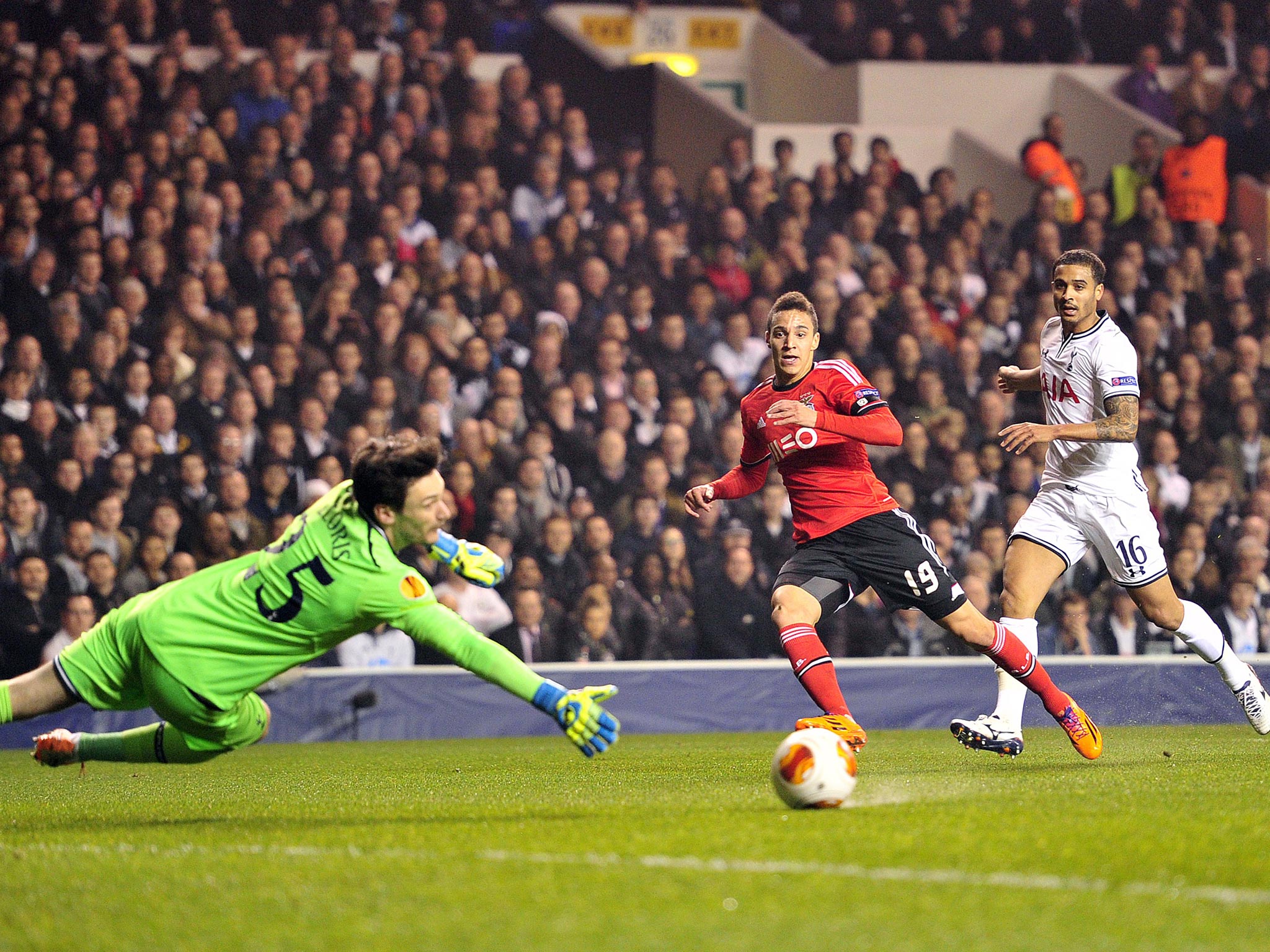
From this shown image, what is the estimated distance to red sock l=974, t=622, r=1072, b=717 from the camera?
7172mm

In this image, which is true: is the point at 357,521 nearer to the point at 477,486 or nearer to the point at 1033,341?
the point at 477,486

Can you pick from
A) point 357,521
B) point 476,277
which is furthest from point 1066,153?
point 357,521

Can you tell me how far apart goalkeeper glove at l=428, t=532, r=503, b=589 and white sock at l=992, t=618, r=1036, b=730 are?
3.03 meters

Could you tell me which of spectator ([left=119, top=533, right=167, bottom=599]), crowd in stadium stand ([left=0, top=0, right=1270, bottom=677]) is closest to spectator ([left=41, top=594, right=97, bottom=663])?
crowd in stadium stand ([left=0, top=0, right=1270, bottom=677])

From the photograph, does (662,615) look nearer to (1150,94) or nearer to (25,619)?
(25,619)

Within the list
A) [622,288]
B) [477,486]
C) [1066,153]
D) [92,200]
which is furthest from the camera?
[1066,153]

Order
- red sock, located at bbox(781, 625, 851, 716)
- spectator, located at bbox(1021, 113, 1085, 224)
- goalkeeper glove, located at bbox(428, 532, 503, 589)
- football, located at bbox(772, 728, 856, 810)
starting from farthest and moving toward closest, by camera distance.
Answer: spectator, located at bbox(1021, 113, 1085, 224), red sock, located at bbox(781, 625, 851, 716), goalkeeper glove, located at bbox(428, 532, 503, 589), football, located at bbox(772, 728, 856, 810)

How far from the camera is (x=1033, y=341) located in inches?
562

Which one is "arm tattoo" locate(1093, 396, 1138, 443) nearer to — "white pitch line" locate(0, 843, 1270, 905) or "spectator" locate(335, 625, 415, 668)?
"white pitch line" locate(0, 843, 1270, 905)

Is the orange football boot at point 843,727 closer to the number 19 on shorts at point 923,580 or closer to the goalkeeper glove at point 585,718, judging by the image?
the number 19 on shorts at point 923,580

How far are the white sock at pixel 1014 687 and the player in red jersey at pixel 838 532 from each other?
0.91ft

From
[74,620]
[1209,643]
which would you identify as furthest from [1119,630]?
[74,620]

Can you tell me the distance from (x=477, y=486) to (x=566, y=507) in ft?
2.33

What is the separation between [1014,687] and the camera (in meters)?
7.49
